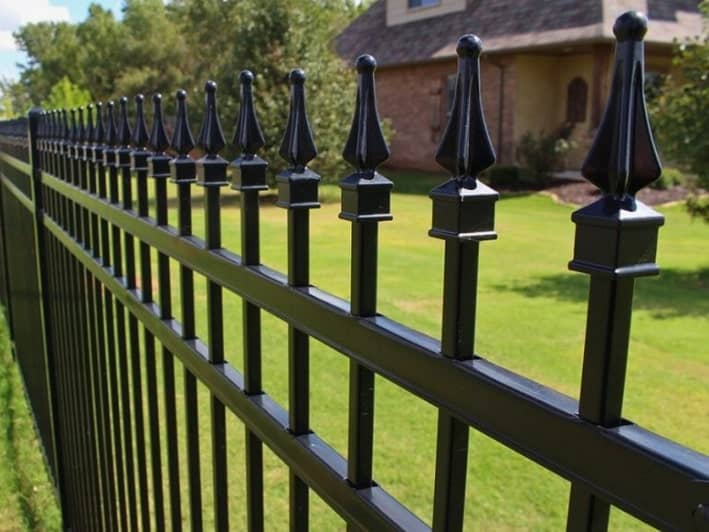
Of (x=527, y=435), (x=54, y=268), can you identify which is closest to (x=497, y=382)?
(x=527, y=435)

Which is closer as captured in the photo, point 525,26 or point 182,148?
point 182,148

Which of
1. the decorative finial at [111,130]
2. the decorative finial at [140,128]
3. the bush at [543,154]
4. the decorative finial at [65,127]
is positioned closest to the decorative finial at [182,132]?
the decorative finial at [140,128]

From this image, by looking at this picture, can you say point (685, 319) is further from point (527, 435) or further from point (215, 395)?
point (527, 435)

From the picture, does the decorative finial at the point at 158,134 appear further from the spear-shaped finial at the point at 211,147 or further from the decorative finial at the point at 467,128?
the decorative finial at the point at 467,128

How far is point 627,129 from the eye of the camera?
0.66m

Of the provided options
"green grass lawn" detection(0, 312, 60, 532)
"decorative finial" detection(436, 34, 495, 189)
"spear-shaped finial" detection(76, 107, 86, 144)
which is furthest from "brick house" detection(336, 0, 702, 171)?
"decorative finial" detection(436, 34, 495, 189)

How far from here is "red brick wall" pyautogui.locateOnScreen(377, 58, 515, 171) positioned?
64.5 ft

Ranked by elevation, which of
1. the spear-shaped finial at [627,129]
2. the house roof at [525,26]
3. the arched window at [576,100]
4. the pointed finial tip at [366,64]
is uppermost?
the house roof at [525,26]

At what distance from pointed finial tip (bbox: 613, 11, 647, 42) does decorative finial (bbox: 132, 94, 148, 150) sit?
5.28 ft

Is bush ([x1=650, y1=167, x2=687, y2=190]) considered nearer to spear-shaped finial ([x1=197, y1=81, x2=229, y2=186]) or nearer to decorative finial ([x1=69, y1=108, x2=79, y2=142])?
decorative finial ([x1=69, y1=108, x2=79, y2=142])

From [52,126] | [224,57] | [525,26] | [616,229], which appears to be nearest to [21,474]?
[52,126]

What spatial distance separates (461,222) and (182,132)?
1.11 meters

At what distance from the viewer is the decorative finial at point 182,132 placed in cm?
175

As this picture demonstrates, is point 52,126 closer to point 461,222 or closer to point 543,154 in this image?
point 461,222
